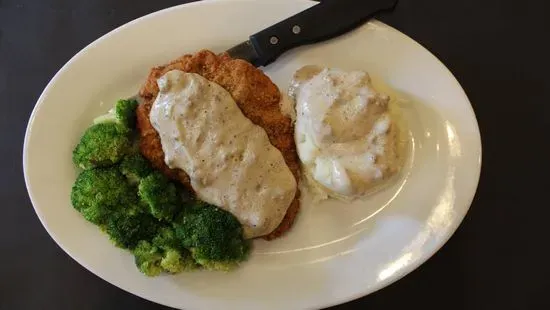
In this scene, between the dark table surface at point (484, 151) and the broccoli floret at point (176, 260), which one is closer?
the broccoli floret at point (176, 260)

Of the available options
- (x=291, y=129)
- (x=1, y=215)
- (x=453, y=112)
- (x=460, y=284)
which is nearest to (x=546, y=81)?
(x=453, y=112)

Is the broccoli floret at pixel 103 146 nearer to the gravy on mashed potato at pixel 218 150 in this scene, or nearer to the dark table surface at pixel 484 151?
the gravy on mashed potato at pixel 218 150

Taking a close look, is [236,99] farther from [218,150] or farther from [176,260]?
[176,260]

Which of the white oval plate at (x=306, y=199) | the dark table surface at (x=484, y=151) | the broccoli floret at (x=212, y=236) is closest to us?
the broccoli floret at (x=212, y=236)

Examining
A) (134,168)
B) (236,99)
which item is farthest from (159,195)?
(236,99)

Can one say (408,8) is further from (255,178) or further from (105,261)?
(105,261)

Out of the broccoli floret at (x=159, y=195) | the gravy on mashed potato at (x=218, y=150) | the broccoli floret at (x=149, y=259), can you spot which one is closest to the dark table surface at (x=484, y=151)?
the broccoli floret at (x=149, y=259)

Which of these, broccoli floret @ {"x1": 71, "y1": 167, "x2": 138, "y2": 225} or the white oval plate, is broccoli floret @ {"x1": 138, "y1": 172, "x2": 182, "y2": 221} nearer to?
broccoli floret @ {"x1": 71, "y1": 167, "x2": 138, "y2": 225}
